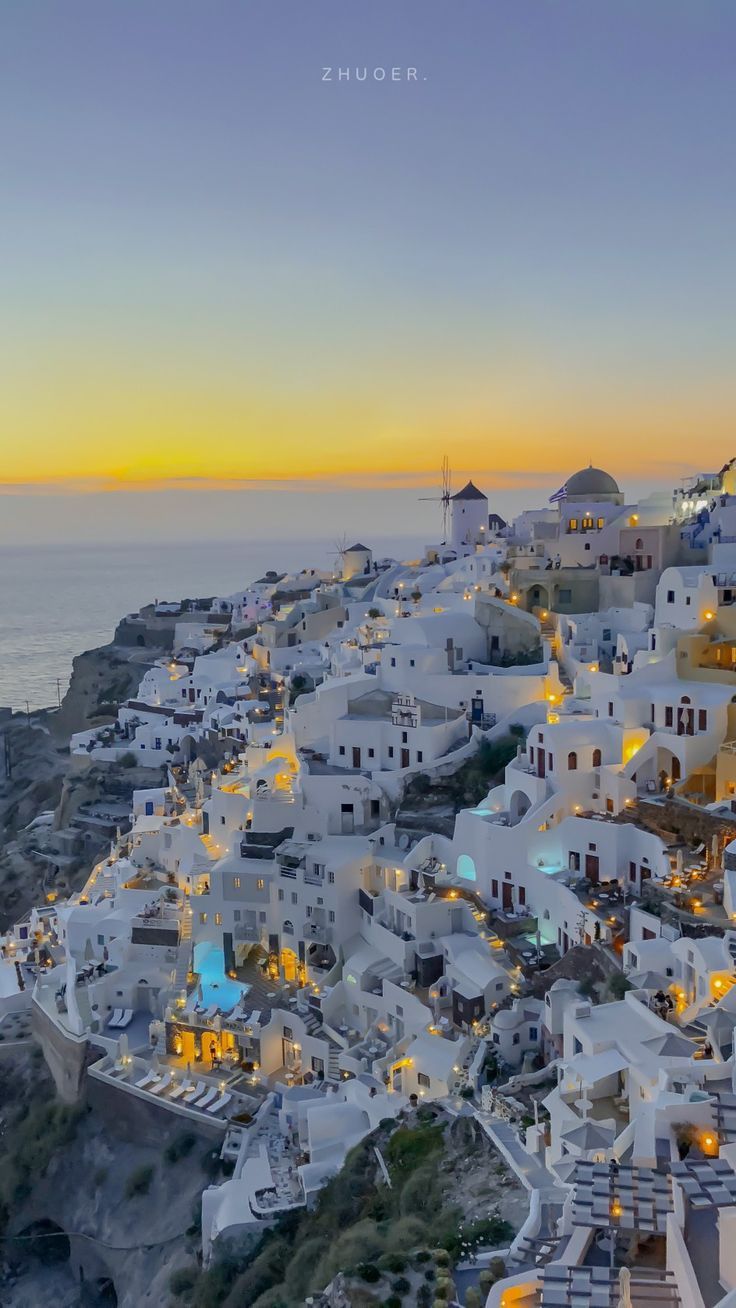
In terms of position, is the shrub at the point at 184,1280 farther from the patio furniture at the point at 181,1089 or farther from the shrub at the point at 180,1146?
the patio furniture at the point at 181,1089

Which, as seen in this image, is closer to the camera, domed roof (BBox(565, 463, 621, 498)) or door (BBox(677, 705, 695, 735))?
door (BBox(677, 705, 695, 735))

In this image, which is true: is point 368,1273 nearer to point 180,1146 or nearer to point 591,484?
point 180,1146

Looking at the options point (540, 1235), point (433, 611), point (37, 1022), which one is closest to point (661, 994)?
point (540, 1235)

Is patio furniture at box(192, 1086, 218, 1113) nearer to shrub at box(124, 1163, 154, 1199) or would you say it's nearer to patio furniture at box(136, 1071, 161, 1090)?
patio furniture at box(136, 1071, 161, 1090)

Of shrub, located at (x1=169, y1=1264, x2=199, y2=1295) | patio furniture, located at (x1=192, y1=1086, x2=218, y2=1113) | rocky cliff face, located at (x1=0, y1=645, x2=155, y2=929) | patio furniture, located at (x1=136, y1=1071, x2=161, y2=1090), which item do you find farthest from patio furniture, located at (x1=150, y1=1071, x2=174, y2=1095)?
rocky cliff face, located at (x1=0, y1=645, x2=155, y2=929)

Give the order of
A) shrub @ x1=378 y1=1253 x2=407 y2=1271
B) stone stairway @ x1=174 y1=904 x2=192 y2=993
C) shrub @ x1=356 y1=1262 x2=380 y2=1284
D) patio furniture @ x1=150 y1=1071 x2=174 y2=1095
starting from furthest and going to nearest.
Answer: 1. stone stairway @ x1=174 y1=904 x2=192 y2=993
2. patio furniture @ x1=150 y1=1071 x2=174 y2=1095
3. shrub @ x1=378 y1=1253 x2=407 y2=1271
4. shrub @ x1=356 y1=1262 x2=380 y2=1284

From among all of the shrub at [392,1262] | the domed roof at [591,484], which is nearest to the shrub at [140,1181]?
the shrub at [392,1262]

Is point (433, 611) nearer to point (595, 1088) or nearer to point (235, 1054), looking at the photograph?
point (235, 1054)

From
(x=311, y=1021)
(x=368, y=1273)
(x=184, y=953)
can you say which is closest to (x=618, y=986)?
(x=368, y=1273)
